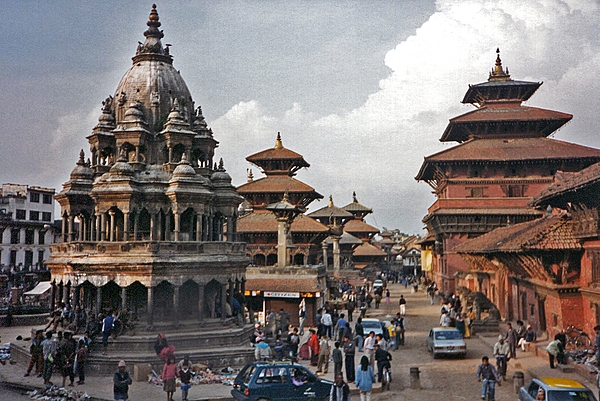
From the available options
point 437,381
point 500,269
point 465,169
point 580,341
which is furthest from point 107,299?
point 465,169

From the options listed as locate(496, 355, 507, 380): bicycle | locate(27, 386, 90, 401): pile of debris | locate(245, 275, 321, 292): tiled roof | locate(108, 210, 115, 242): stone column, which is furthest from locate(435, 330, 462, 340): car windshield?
locate(108, 210, 115, 242): stone column

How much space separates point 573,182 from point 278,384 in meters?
11.9

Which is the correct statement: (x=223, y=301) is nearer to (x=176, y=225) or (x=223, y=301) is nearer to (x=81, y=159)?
(x=176, y=225)

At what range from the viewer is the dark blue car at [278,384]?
15227 millimetres

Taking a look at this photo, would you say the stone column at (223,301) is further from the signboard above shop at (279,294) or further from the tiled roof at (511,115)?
the tiled roof at (511,115)

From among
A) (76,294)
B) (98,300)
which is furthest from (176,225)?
(76,294)

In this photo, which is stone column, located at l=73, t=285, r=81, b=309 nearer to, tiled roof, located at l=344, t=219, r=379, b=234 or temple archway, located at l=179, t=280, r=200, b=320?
temple archway, located at l=179, t=280, r=200, b=320

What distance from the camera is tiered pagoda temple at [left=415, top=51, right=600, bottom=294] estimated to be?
4550 centimetres

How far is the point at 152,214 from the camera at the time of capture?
25078 mm

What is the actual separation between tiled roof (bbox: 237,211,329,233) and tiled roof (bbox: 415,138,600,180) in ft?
36.1

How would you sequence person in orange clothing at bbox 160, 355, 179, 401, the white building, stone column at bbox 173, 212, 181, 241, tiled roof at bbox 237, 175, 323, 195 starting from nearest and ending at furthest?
person in orange clothing at bbox 160, 355, 179, 401 < stone column at bbox 173, 212, 181, 241 < tiled roof at bbox 237, 175, 323, 195 < the white building

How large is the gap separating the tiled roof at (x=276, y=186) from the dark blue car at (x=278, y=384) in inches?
1537

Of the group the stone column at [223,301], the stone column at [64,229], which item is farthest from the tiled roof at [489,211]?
the stone column at [64,229]

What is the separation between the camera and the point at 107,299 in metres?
25.6
